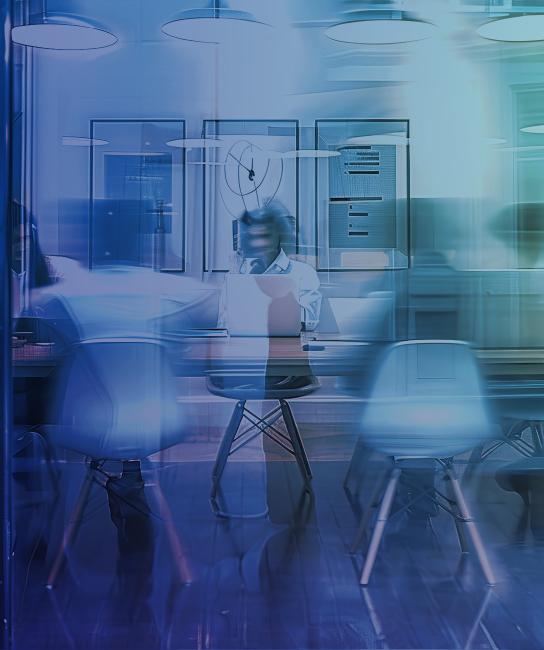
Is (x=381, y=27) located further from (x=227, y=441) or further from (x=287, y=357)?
(x=227, y=441)

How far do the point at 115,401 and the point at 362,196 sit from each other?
2578mm

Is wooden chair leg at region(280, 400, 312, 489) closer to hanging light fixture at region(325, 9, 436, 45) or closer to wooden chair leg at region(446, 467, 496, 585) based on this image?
wooden chair leg at region(446, 467, 496, 585)

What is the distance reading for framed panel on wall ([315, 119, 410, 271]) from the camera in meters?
4.93

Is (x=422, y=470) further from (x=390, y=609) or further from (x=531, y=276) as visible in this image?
(x=531, y=276)

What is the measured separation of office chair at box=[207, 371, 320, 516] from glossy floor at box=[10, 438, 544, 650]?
0.30 meters

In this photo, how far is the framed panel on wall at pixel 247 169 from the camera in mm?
5055

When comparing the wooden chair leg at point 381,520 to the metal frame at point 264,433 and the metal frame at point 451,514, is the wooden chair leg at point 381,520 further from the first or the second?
the metal frame at point 264,433

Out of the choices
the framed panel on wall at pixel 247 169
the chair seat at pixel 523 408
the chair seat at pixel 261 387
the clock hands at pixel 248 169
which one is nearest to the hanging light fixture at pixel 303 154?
the framed panel on wall at pixel 247 169

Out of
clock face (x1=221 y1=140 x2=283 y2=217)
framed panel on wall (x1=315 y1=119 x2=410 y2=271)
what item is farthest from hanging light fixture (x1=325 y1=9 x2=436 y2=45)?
clock face (x1=221 y1=140 x2=283 y2=217)

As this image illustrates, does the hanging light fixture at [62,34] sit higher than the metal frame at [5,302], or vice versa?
the hanging light fixture at [62,34]

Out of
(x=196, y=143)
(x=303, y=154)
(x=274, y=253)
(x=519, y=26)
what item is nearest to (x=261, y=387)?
(x=274, y=253)

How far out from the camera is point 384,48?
5.61 meters

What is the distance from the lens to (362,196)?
519cm

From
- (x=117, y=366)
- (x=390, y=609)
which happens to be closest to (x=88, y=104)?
(x=117, y=366)
